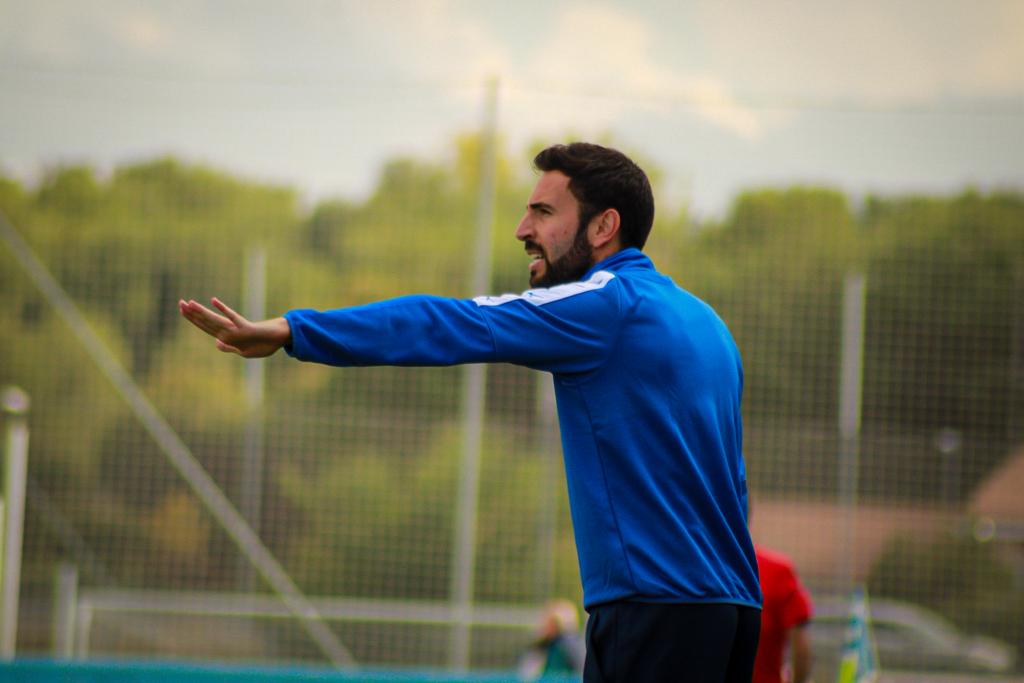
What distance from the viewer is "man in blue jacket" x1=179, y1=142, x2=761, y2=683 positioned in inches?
89.0

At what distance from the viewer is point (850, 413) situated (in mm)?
7742

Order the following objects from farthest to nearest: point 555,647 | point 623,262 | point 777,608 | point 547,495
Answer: point 547,495
point 555,647
point 777,608
point 623,262

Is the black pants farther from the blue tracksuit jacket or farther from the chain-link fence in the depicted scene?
the chain-link fence

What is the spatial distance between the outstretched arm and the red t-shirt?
236 cm

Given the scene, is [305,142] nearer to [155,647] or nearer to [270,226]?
[270,226]

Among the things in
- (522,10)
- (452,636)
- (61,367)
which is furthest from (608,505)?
(522,10)

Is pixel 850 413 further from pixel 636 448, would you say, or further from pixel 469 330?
pixel 469 330

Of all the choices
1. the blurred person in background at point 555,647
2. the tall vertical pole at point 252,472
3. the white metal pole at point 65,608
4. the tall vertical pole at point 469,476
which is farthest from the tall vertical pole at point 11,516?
the blurred person in background at point 555,647

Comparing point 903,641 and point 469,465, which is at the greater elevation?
point 469,465

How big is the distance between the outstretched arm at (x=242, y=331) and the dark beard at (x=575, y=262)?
648mm

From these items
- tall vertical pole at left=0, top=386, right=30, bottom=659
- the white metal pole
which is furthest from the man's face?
the white metal pole

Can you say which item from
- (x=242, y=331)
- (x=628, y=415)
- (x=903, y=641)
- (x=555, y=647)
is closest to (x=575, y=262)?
(x=628, y=415)

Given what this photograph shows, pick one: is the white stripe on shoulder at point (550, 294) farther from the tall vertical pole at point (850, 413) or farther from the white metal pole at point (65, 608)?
the white metal pole at point (65, 608)

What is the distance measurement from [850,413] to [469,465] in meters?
2.27
